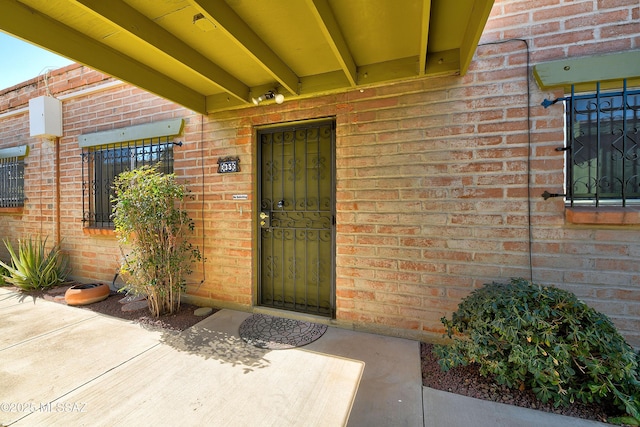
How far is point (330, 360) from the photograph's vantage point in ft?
7.52

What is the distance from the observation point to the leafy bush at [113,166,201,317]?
3043 millimetres

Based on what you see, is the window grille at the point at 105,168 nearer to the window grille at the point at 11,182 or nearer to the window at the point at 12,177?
the window at the point at 12,177

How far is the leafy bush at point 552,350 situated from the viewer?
5.31 ft

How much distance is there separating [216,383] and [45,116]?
17.7ft

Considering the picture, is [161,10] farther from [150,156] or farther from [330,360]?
[330,360]

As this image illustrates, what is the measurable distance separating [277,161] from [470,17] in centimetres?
227

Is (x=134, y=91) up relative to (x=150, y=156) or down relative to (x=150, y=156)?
up

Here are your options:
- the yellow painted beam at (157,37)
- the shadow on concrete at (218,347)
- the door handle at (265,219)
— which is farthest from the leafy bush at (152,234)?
the yellow painted beam at (157,37)

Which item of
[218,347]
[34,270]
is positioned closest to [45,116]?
[34,270]

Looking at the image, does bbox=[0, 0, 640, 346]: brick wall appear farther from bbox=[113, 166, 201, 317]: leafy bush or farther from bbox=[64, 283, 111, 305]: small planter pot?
bbox=[64, 283, 111, 305]: small planter pot

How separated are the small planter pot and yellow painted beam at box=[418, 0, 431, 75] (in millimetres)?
4863

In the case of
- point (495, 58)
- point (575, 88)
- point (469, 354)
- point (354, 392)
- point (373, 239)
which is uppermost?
point (495, 58)

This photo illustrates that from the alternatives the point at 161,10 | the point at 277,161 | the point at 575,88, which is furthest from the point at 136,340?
the point at 575,88

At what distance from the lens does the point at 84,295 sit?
11.7ft
